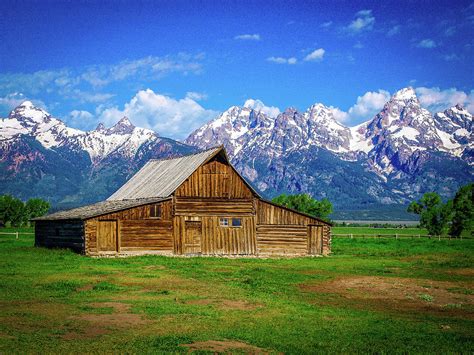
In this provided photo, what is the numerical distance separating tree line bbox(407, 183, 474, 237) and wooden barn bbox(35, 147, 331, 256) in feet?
167

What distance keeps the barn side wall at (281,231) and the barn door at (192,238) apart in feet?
17.6

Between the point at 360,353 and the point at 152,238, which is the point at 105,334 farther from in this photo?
the point at 152,238

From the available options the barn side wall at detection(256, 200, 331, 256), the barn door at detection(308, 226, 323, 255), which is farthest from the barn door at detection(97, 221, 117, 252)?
the barn door at detection(308, 226, 323, 255)

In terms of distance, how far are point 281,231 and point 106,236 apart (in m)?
15.5

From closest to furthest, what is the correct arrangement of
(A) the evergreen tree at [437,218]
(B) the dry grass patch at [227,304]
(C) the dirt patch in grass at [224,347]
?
1. (C) the dirt patch in grass at [224,347]
2. (B) the dry grass patch at [227,304]
3. (A) the evergreen tree at [437,218]

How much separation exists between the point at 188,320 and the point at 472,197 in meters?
93.8

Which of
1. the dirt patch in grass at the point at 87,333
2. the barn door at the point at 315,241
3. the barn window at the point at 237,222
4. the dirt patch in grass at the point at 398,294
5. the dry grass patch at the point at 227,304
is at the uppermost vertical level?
the barn window at the point at 237,222

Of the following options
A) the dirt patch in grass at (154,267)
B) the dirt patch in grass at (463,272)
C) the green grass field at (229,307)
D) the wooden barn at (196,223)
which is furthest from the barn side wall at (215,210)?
the dirt patch in grass at (463,272)

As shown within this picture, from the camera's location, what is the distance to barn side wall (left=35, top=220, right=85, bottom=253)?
5000 centimetres

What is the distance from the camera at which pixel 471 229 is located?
101 meters

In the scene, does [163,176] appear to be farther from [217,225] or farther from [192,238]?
[192,238]

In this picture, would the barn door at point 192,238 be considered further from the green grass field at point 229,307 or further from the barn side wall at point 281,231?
the green grass field at point 229,307

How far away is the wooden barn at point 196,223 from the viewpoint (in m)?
50.2

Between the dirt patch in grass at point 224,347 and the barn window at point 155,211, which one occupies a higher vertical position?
the barn window at point 155,211
